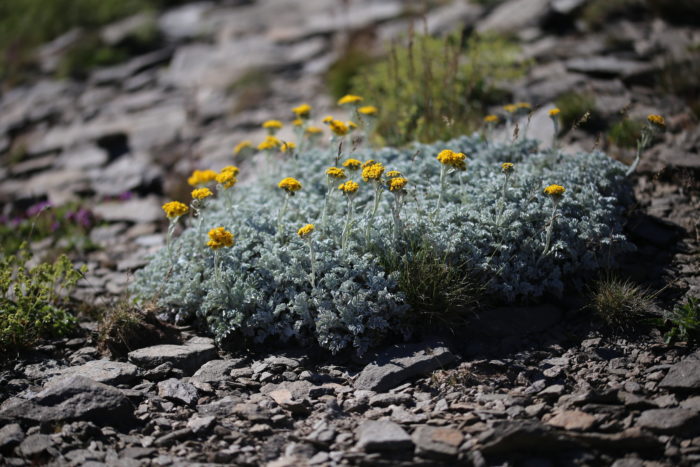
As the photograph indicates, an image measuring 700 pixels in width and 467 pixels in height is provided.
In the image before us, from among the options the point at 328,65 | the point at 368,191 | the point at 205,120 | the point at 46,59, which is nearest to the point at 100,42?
the point at 46,59

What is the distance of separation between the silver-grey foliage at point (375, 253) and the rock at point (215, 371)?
18 centimetres

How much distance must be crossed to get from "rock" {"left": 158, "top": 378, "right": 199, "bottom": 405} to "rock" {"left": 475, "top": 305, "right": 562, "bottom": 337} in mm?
1817

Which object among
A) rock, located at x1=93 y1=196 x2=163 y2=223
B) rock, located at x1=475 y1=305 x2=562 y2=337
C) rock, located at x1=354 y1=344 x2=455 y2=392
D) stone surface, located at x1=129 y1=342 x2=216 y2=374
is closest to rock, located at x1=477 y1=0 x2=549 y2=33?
rock, located at x1=93 y1=196 x2=163 y2=223

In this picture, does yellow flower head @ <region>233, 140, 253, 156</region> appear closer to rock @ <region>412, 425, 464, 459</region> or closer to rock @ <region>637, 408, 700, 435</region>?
rock @ <region>412, 425, 464, 459</region>

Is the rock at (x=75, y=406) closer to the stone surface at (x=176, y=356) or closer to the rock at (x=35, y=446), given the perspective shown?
the rock at (x=35, y=446)

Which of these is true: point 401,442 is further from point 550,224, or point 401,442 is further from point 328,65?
point 328,65

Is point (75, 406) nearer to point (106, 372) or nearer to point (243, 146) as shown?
point (106, 372)

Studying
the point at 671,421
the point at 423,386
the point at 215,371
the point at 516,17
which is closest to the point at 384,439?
the point at 423,386

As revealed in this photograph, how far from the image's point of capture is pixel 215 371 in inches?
150

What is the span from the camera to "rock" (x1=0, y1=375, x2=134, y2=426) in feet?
10.9

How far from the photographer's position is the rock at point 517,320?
13.0 ft

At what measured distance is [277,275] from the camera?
3.98m

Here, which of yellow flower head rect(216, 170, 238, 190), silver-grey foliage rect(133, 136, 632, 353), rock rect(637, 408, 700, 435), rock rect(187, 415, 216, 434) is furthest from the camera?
yellow flower head rect(216, 170, 238, 190)

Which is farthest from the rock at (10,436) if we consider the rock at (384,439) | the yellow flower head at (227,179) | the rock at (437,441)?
the rock at (437,441)
